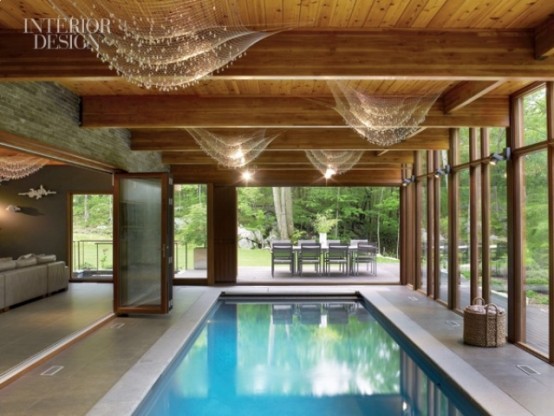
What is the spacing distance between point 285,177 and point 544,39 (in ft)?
24.7

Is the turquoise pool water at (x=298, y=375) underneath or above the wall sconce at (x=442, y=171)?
underneath

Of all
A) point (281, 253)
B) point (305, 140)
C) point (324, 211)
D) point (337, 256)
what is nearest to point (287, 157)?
point (305, 140)

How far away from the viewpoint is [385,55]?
335 cm

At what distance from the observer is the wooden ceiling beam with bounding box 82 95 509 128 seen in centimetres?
527

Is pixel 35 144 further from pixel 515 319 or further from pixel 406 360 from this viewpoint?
pixel 515 319

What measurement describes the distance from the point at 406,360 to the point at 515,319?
1.35 meters

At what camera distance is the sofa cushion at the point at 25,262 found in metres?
7.56

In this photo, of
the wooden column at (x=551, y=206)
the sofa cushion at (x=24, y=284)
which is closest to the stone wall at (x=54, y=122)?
the sofa cushion at (x=24, y=284)

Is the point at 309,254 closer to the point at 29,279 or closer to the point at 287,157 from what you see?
the point at 287,157

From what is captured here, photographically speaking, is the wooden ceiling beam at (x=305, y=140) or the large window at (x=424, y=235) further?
the large window at (x=424, y=235)

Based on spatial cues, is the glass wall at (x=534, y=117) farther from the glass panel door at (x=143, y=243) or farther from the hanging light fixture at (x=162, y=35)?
the glass panel door at (x=143, y=243)

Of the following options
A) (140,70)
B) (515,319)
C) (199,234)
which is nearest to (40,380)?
(140,70)

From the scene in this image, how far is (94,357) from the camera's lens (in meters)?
4.88

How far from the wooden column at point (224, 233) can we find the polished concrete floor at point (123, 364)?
284cm
